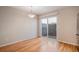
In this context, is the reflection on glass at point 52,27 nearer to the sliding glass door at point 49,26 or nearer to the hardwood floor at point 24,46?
the sliding glass door at point 49,26

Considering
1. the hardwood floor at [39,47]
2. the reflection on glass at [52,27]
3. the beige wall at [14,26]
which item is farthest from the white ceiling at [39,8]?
the hardwood floor at [39,47]

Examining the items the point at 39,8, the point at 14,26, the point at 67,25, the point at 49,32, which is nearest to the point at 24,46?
the point at 14,26

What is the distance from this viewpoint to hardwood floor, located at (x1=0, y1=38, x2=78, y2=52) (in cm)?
158

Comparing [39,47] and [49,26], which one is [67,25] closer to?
[49,26]

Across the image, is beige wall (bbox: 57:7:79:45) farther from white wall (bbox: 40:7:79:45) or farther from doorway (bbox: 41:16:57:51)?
doorway (bbox: 41:16:57:51)

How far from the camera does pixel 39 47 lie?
5.48 ft

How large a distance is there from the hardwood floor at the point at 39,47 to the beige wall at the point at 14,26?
134mm

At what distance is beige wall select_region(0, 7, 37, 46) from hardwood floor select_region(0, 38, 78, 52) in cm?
13

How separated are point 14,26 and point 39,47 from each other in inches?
31.1

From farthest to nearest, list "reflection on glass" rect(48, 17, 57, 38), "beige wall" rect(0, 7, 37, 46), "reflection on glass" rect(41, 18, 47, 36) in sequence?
"reflection on glass" rect(41, 18, 47, 36) → "reflection on glass" rect(48, 17, 57, 38) → "beige wall" rect(0, 7, 37, 46)

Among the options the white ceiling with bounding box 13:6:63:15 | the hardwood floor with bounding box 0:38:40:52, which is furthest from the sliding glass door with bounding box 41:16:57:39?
the hardwood floor with bounding box 0:38:40:52

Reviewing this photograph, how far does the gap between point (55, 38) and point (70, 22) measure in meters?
0.52
